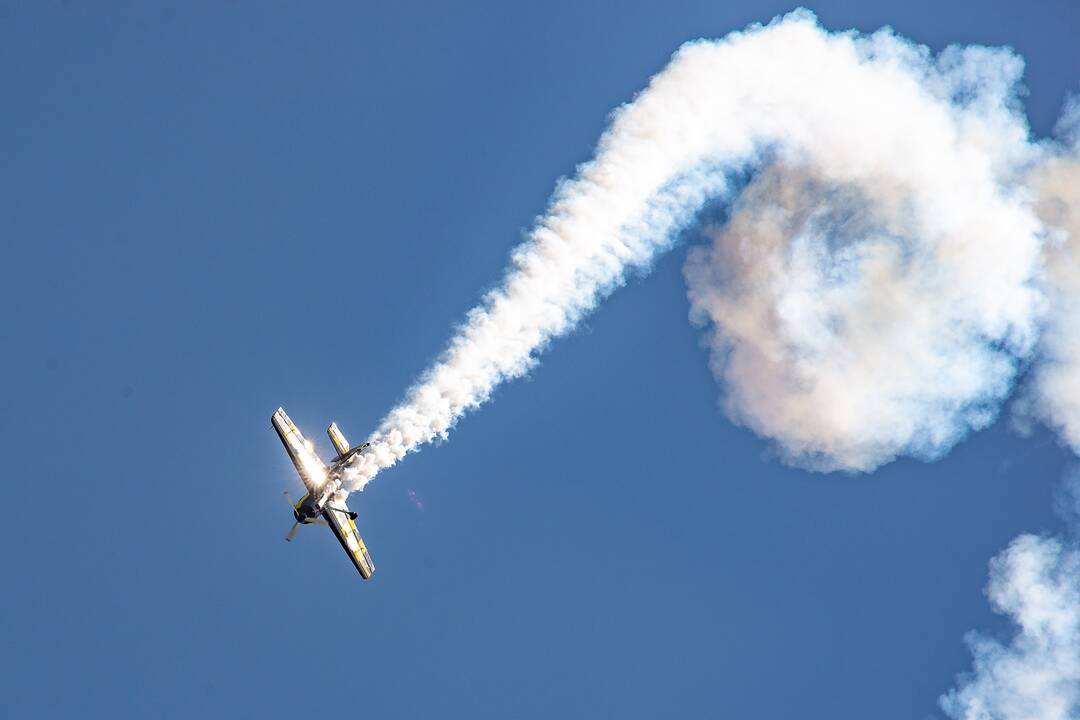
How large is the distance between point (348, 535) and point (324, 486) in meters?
3.39

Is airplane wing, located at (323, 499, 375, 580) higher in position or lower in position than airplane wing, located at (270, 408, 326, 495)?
lower

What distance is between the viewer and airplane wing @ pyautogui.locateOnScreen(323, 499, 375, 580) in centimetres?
6719

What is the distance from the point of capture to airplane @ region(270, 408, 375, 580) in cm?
6644

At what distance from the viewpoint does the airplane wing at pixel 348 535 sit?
67188 millimetres

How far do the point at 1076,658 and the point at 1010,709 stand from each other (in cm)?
415

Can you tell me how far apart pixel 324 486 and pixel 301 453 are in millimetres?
2880

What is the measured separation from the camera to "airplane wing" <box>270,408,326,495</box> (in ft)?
221

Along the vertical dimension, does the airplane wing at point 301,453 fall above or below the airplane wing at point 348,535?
above

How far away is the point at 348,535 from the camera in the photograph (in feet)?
225

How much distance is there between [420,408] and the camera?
63.5m

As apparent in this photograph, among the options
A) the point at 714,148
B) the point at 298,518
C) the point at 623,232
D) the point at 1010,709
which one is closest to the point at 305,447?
the point at 298,518

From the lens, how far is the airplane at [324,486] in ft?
218

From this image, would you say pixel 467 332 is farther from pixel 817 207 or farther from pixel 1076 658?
pixel 1076 658

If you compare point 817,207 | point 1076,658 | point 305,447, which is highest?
point 305,447
